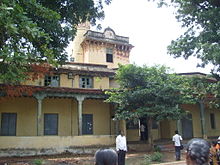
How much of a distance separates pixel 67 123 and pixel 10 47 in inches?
526

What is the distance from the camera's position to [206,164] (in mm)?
2357

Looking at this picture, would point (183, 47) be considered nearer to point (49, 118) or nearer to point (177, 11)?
point (177, 11)

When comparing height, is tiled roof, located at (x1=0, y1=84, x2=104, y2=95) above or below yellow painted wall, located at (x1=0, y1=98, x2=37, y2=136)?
above

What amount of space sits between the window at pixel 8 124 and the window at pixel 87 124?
541cm

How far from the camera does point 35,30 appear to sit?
24.5ft

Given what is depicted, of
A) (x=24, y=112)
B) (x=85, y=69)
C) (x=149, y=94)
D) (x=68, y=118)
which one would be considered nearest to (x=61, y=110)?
(x=68, y=118)

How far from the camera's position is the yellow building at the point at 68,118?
682 inches

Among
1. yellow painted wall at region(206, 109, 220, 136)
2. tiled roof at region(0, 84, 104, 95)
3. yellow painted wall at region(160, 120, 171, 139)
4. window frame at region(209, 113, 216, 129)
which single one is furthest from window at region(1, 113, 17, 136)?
window frame at region(209, 113, 216, 129)

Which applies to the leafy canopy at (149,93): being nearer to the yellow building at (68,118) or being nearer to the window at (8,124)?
the yellow building at (68,118)

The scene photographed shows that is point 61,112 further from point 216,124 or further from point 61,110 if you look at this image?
point 216,124

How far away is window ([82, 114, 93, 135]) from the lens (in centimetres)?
2134

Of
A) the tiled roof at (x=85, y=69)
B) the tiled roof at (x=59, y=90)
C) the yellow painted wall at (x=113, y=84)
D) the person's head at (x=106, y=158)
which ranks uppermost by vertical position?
the tiled roof at (x=85, y=69)

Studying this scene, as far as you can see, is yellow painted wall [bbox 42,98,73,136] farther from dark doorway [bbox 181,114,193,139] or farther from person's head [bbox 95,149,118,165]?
person's head [bbox 95,149,118,165]

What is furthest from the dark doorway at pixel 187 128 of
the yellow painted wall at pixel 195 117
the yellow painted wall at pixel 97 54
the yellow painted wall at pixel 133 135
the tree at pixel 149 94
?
the yellow painted wall at pixel 97 54
